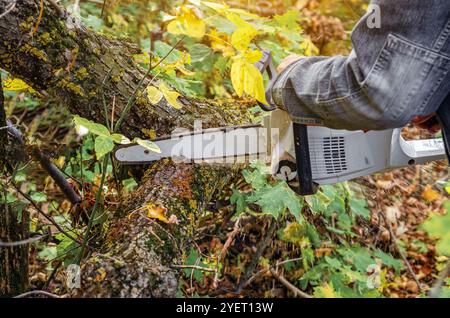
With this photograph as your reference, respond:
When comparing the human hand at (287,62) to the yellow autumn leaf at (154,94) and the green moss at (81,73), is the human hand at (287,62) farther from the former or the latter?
the green moss at (81,73)

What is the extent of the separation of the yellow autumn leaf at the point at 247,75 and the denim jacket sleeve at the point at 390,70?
0.15 m

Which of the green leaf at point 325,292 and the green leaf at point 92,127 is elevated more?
the green leaf at point 92,127

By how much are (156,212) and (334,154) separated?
700mm

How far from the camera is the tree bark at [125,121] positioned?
48.0 inches

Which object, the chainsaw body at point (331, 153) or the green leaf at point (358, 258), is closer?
the chainsaw body at point (331, 153)

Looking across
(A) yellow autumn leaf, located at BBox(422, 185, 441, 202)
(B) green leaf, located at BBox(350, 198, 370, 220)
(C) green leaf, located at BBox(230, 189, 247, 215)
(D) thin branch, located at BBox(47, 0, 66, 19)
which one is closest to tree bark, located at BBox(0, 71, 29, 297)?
(D) thin branch, located at BBox(47, 0, 66, 19)

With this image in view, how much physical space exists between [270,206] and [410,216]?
7.19 feet

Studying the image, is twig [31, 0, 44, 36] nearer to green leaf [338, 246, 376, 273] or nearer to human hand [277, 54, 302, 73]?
human hand [277, 54, 302, 73]

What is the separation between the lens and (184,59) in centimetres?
155

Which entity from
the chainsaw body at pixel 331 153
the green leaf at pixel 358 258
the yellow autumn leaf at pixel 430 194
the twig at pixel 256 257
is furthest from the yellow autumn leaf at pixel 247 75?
the yellow autumn leaf at pixel 430 194

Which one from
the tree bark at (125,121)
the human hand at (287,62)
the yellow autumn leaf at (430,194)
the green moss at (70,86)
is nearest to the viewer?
the tree bark at (125,121)

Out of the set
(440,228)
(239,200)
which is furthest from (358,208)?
(440,228)
